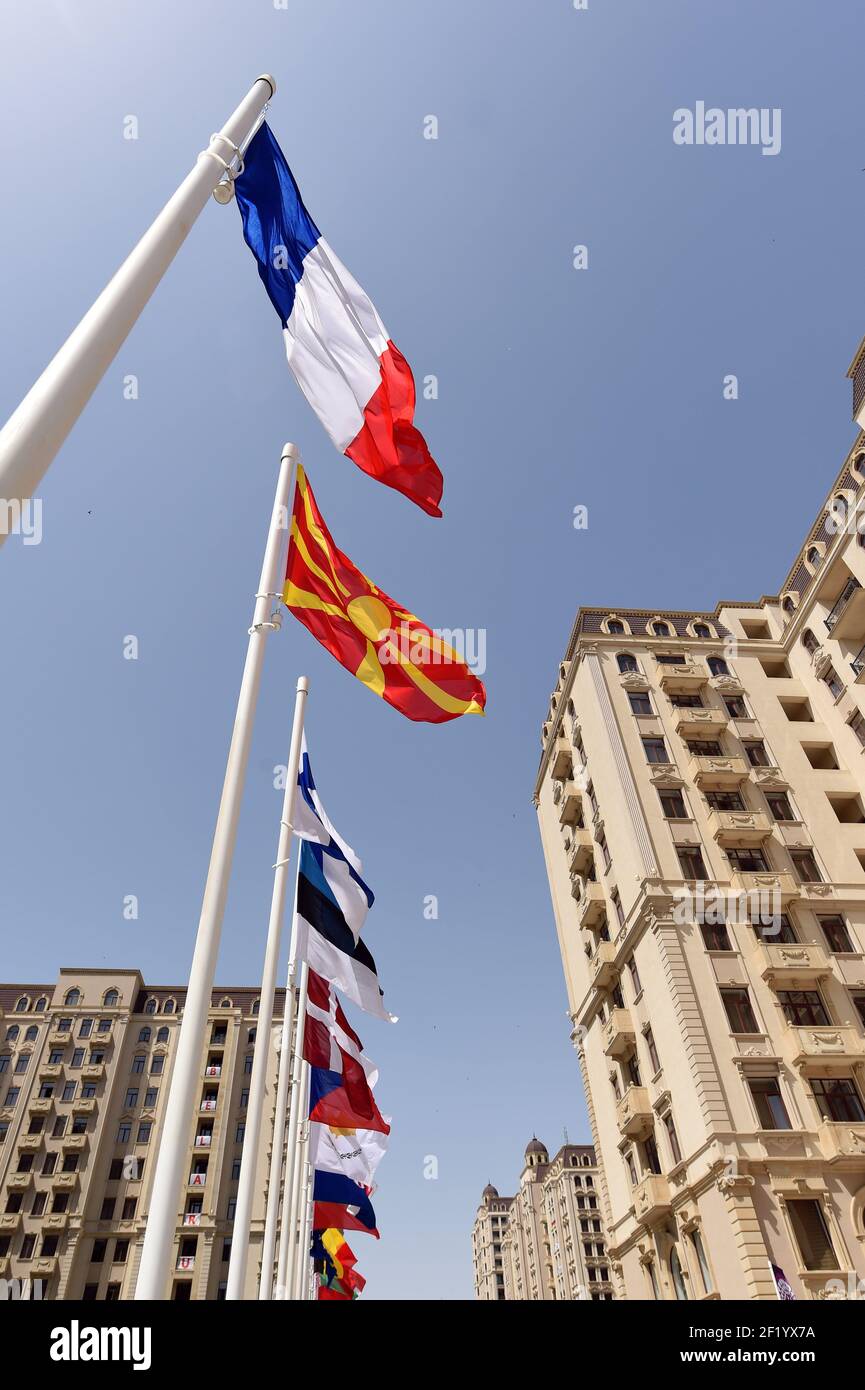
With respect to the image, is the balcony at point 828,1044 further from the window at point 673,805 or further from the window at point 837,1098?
the window at point 673,805

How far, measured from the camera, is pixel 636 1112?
3025cm

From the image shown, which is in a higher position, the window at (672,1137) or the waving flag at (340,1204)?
the window at (672,1137)

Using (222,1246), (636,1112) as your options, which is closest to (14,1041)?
(222,1246)

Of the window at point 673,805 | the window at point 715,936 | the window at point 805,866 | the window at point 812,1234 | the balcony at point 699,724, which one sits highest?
the balcony at point 699,724

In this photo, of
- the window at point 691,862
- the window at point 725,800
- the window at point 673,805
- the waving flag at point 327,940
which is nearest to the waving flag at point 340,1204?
the waving flag at point 327,940

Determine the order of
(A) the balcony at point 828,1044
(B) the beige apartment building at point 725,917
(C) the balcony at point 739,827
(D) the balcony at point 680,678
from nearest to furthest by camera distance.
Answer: (B) the beige apartment building at point 725,917, (A) the balcony at point 828,1044, (C) the balcony at point 739,827, (D) the balcony at point 680,678

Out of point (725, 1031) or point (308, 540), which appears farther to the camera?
point (725, 1031)

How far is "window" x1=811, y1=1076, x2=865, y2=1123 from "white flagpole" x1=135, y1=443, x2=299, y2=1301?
27.1 meters

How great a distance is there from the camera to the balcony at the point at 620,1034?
32062 mm

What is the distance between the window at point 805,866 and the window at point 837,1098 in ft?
26.1

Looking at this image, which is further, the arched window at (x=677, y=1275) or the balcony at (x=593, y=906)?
the balcony at (x=593, y=906)
